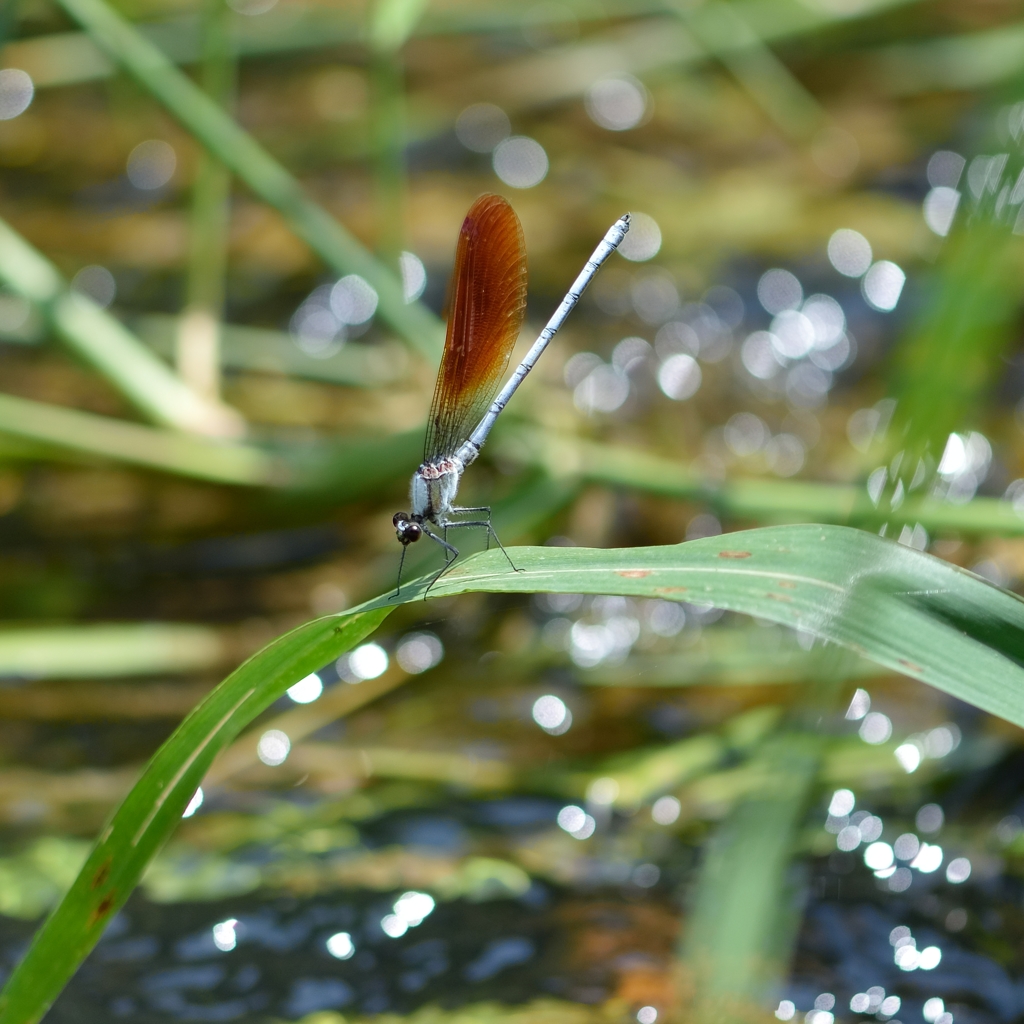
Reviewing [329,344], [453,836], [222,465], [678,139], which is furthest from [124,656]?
[678,139]

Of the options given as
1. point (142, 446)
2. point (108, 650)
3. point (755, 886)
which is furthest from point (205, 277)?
point (755, 886)

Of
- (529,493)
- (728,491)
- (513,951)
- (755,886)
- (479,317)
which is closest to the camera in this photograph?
(755,886)

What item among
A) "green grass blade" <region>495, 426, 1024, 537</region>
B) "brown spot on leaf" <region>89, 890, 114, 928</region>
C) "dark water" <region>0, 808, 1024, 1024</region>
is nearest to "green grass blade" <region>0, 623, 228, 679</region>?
"dark water" <region>0, 808, 1024, 1024</region>

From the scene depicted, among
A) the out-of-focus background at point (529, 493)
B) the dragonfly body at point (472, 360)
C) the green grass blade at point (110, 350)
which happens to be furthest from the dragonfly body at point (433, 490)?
the green grass blade at point (110, 350)

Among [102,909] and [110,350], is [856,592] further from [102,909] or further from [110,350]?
[110,350]

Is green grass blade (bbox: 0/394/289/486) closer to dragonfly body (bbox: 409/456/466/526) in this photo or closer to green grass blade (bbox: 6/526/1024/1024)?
dragonfly body (bbox: 409/456/466/526)

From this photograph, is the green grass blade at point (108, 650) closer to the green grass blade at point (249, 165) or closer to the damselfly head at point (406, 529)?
the damselfly head at point (406, 529)
